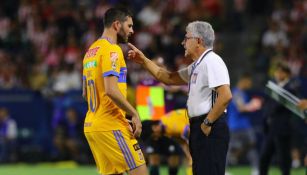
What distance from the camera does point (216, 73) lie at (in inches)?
365

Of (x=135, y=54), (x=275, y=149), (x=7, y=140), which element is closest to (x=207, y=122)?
(x=135, y=54)

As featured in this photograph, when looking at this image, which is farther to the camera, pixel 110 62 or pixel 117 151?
pixel 117 151

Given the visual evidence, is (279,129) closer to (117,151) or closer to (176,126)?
(176,126)

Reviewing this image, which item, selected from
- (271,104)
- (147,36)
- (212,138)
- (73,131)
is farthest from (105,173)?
(147,36)

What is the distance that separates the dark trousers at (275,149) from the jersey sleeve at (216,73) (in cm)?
559

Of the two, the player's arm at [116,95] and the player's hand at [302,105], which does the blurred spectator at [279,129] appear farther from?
the player's arm at [116,95]

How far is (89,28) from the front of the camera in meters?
25.6

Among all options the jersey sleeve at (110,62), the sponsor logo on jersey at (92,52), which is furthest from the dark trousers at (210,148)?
the sponsor logo on jersey at (92,52)

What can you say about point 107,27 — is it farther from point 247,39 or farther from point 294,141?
point 247,39

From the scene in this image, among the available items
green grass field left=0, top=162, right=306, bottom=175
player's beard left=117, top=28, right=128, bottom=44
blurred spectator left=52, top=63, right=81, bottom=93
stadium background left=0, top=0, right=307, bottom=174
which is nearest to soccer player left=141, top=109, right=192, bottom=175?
player's beard left=117, top=28, right=128, bottom=44

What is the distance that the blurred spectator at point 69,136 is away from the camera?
2206 centimetres

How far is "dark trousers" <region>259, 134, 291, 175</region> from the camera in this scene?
14.7 m

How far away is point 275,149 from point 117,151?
237 inches

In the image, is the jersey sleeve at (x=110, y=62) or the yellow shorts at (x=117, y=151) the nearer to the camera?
the jersey sleeve at (x=110, y=62)
